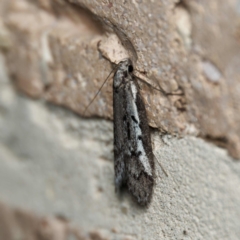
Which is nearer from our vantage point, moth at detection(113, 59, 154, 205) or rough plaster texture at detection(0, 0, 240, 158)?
rough plaster texture at detection(0, 0, 240, 158)

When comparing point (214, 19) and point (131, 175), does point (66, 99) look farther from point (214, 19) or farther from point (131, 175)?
point (214, 19)

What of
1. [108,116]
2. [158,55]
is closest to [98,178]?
[108,116]

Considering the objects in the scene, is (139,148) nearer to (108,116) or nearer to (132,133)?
(132,133)

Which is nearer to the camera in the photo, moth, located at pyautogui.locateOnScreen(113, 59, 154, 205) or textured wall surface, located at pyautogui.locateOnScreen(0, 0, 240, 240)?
textured wall surface, located at pyautogui.locateOnScreen(0, 0, 240, 240)

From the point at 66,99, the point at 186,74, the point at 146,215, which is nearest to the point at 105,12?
the point at 186,74

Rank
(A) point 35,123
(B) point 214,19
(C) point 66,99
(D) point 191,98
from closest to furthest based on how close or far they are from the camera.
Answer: (B) point 214,19
(D) point 191,98
(C) point 66,99
(A) point 35,123

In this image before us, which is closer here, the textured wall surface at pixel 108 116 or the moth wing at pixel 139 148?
the textured wall surface at pixel 108 116
